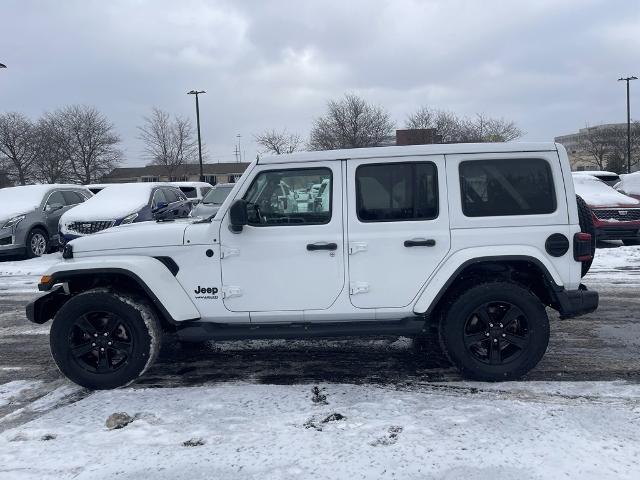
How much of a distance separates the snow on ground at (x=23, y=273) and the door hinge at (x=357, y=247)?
278 inches

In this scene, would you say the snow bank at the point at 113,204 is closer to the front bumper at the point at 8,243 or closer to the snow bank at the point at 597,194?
the front bumper at the point at 8,243

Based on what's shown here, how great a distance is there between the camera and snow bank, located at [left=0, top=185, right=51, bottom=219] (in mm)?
12930

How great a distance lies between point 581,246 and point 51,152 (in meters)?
51.3

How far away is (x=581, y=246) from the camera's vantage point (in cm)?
436

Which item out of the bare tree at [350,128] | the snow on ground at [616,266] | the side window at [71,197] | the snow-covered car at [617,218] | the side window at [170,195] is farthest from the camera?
the bare tree at [350,128]

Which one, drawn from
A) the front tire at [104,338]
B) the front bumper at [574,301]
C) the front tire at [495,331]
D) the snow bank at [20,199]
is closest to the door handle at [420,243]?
the front tire at [495,331]

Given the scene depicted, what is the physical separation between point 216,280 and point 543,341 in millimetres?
2678

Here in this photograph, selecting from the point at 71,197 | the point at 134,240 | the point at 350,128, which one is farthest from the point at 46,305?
the point at 350,128

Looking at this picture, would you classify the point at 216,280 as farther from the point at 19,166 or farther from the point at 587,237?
the point at 19,166

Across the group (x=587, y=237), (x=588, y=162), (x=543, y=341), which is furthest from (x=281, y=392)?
(x=588, y=162)

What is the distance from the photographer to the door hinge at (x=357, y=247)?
4.41 m

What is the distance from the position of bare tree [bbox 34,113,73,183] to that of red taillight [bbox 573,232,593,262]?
5070cm

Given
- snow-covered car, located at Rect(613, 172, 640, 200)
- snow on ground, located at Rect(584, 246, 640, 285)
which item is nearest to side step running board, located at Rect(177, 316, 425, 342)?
snow on ground, located at Rect(584, 246, 640, 285)

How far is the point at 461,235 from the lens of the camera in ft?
14.5
